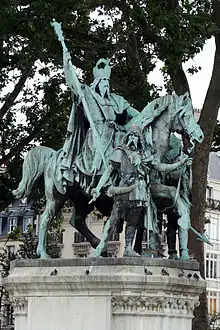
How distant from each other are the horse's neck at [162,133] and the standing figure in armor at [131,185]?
0.17m

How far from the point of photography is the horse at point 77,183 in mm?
16328

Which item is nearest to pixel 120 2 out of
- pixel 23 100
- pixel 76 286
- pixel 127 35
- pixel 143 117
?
pixel 127 35

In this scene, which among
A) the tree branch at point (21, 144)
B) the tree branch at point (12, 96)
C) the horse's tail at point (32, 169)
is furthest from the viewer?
the tree branch at point (21, 144)

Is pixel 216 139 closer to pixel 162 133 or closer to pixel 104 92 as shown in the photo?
pixel 104 92

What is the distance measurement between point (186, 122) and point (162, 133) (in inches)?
14.8

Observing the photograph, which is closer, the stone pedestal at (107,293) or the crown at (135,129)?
the stone pedestal at (107,293)

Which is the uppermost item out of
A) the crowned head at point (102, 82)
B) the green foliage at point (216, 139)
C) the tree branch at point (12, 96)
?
the tree branch at point (12, 96)

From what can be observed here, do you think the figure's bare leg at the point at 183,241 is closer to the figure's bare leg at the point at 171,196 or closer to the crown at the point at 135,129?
the figure's bare leg at the point at 171,196

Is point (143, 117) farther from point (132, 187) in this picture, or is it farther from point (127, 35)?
point (127, 35)

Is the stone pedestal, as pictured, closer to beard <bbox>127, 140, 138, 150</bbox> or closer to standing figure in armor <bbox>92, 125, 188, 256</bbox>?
standing figure in armor <bbox>92, 125, 188, 256</bbox>

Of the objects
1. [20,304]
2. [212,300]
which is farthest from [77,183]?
[212,300]

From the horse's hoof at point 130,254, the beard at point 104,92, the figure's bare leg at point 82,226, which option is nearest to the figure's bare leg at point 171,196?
the horse's hoof at point 130,254

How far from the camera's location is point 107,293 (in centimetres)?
1539

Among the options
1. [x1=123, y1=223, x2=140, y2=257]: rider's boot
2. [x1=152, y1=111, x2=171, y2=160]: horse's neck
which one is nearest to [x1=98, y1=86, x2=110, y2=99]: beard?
[x1=152, y1=111, x2=171, y2=160]: horse's neck
